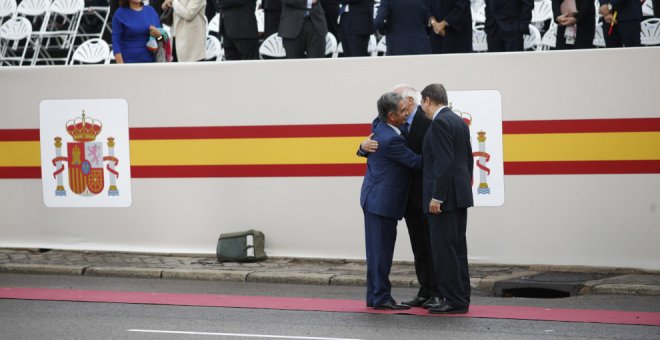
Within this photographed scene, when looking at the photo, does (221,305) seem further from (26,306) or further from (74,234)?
(74,234)

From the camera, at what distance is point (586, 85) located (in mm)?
12406

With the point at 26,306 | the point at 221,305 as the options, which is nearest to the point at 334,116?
the point at 221,305

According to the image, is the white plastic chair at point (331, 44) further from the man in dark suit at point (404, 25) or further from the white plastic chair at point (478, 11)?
the white plastic chair at point (478, 11)

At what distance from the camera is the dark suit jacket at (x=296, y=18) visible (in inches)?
606

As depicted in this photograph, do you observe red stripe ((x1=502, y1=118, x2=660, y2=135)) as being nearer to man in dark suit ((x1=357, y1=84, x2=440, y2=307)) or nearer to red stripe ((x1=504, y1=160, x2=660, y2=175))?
red stripe ((x1=504, y1=160, x2=660, y2=175))

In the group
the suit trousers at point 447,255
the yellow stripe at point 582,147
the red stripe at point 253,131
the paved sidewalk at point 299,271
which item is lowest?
the paved sidewalk at point 299,271

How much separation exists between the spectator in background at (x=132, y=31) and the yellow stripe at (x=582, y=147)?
207 inches

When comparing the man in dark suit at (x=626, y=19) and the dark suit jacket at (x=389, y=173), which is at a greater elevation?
the man in dark suit at (x=626, y=19)

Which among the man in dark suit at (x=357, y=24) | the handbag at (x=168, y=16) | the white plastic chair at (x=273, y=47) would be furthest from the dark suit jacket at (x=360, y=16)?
the handbag at (x=168, y=16)

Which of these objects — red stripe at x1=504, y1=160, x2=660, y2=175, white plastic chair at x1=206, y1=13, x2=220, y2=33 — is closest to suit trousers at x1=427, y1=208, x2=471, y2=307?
red stripe at x1=504, y1=160, x2=660, y2=175

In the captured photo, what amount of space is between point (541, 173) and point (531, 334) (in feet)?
11.5

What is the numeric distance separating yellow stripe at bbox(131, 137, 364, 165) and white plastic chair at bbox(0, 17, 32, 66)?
538cm

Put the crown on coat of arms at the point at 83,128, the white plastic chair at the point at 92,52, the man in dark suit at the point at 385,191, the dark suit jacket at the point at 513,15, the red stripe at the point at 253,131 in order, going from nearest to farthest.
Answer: the man in dark suit at the point at 385,191
the red stripe at the point at 253,131
the crown on coat of arms at the point at 83,128
the dark suit jacket at the point at 513,15
the white plastic chair at the point at 92,52

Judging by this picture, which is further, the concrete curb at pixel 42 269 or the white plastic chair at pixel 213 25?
the white plastic chair at pixel 213 25
